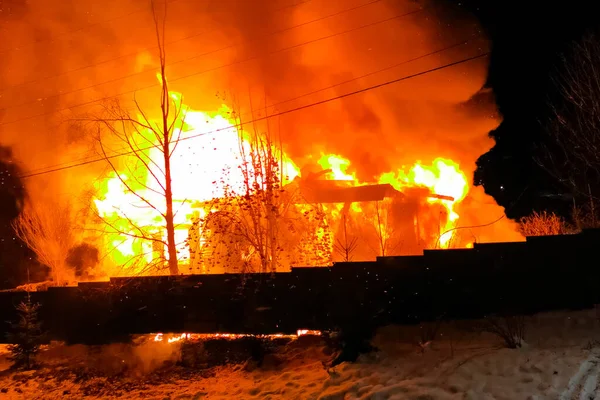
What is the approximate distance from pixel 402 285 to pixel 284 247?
19.3ft

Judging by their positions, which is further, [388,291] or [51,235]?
[51,235]

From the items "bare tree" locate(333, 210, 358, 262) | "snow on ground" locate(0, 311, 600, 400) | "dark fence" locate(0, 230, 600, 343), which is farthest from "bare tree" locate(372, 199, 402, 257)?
"snow on ground" locate(0, 311, 600, 400)

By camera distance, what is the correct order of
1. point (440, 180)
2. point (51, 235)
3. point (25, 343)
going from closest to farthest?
point (25, 343) < point (51, 235) < point (440, 180)

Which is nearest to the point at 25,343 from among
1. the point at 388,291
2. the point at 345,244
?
the point at 388,291

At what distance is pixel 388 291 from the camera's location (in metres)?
8.50

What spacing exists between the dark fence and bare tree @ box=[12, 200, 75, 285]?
12397 mm

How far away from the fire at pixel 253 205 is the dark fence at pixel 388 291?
1165mm

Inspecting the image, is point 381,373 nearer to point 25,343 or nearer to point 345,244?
point 25,343

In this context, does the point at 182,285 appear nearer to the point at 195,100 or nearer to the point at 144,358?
the point at 144,358

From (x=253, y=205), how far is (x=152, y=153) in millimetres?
8288

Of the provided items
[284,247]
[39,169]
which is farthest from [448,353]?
[39,169]

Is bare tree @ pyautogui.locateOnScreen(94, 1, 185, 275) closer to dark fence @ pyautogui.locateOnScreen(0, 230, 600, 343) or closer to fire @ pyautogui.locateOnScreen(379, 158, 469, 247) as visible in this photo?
dark fence @ pyautogui.locateOnScreen(0, 230, 600, 343)

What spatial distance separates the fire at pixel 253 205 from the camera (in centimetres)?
1280

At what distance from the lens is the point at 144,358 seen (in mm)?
9695
